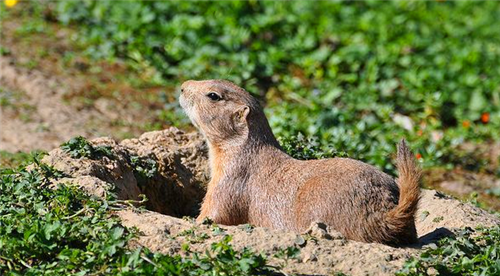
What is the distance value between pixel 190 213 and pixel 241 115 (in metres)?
1.27

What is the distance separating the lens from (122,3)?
1191 cm

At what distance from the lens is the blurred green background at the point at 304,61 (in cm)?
1050

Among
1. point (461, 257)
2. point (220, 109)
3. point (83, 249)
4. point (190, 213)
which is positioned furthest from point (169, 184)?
point (461, 257)

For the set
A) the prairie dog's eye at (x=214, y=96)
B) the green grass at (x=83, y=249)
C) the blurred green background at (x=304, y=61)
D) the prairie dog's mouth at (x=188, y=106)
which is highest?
the blurred green background at (x=304, y=61)

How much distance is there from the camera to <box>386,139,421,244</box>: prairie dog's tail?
5.68 metres

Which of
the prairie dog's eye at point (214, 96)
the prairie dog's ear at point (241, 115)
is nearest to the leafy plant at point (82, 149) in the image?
the prairie dog's eye at point (214, 96)

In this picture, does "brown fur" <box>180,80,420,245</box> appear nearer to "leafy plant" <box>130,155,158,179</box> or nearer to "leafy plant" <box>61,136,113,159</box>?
"leafy plant" <box>130,155,158,179</box>

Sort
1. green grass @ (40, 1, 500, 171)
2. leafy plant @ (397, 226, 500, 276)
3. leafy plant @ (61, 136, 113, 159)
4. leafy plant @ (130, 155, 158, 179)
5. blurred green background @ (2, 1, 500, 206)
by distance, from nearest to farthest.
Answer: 1. leafy plant @ (397, 226, 500, 276)
2. leafy plant @ (61, 136, 113, 159)
3. leafy plant @ (130, 155, 158, 179)
4. blurred green background @ (2, 1, 500, 206)
5. green grass @ (40, 1, 500, 171)

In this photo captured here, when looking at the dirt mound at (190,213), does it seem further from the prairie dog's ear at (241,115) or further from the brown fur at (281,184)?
the prairie dog's ear at (241,115)

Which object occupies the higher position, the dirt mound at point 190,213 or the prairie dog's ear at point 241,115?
the prairie dog's ear at point 241,115

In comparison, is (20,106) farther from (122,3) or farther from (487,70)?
(487,70)

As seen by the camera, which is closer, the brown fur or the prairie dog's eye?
the brown fur

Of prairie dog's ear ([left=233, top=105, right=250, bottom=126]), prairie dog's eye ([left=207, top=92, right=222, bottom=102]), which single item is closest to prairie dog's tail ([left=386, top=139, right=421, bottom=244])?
prairie dog's ear ([left=233, top=105, right=250, bottom=126])

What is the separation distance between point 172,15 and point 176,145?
4702 millimetres
